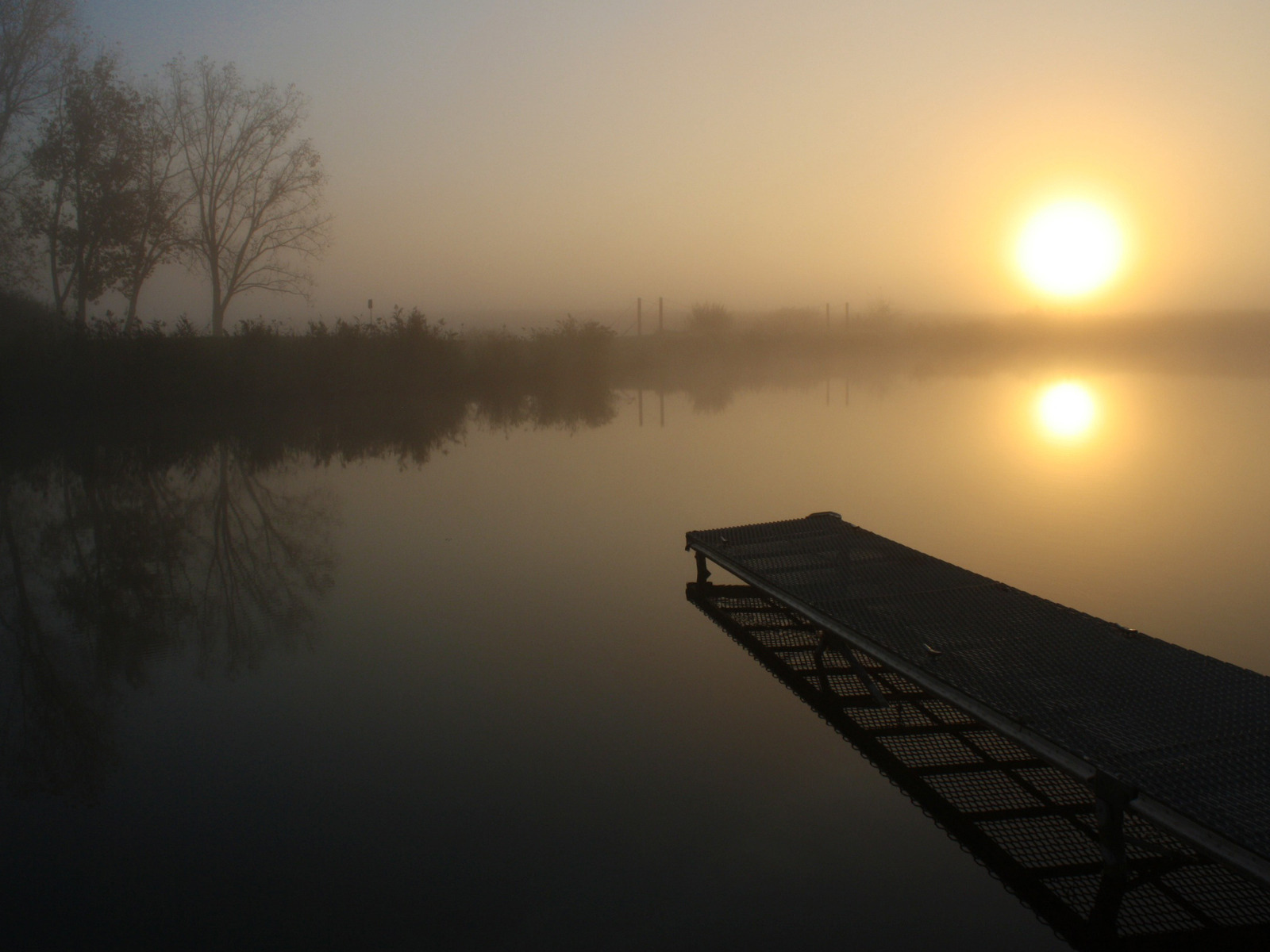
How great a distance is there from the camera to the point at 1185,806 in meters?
2.09

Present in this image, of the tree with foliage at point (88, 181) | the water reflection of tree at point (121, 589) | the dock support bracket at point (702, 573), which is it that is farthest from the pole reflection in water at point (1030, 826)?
the tree with foliage at point (88, 181)

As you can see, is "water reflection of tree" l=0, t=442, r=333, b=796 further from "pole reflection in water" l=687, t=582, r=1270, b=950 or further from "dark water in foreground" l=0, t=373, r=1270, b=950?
"pole reflection in water" l=687, t=582, r=1270, b=950

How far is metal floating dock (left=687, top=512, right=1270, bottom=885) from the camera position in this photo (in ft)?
7.11

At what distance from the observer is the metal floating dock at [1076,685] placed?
2.17 meters

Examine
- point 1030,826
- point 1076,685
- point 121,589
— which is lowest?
point 1030,826

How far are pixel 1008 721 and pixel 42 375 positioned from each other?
1894 centimetres

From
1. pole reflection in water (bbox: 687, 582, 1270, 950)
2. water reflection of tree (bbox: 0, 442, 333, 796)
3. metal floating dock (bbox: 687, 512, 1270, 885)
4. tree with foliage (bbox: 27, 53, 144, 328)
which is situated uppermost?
tree with foliage (bbox: 27, 53, 144, 328)

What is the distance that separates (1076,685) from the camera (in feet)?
9.45

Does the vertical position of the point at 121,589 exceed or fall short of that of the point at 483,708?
it exceeds it

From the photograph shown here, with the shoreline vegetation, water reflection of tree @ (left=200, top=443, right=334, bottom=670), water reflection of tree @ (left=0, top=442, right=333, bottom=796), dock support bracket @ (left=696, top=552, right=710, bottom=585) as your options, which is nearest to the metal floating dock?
dock support bracket @ (left=696, top=552, right=710, bottom=585)

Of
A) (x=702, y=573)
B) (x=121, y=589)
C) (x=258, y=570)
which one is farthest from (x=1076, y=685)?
(x=121, y=589)

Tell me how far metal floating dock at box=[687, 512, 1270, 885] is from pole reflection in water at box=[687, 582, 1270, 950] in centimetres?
7

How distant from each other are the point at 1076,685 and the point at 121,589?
510 cm

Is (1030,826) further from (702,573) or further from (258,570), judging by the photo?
(258,570)
